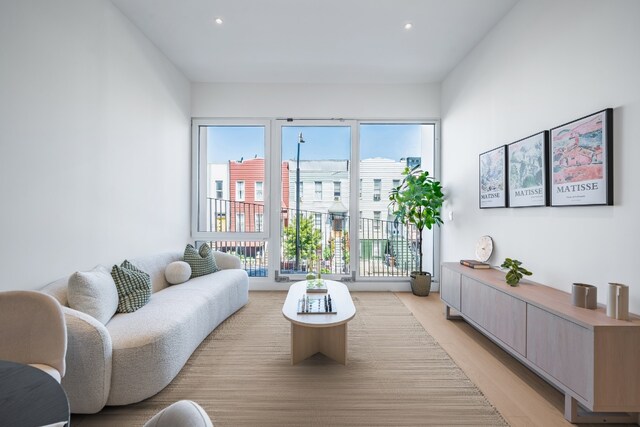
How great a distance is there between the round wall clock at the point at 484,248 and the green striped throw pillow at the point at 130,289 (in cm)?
332

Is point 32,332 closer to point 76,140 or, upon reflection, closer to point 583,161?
point 76,140

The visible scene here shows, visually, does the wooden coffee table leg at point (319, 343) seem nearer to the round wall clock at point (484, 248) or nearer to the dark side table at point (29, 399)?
the dark side table at point (29, 399)

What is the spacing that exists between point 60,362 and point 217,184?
11.3 ft

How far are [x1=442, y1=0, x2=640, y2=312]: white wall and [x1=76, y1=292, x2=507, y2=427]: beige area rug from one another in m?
1.18

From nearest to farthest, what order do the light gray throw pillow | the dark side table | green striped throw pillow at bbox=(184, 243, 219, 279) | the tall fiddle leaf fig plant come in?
the dark side table, the light gray throw pillow, green striped throw pillow at bbox=(184, 243, 219, 279), the tall fiddle leaf fig plant

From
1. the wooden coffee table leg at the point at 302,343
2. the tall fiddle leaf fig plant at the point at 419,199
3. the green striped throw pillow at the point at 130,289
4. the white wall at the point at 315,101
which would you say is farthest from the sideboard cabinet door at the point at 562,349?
the white wall at the point at 315,101

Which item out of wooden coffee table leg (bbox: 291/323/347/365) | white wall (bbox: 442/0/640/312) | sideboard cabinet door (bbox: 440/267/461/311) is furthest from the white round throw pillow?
white wall (bbox: 442/0/640/312)

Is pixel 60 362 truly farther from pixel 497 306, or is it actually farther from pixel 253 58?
pixel 253 58

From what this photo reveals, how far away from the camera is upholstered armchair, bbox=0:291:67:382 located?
4.54ft

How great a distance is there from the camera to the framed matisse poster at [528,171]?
241cm

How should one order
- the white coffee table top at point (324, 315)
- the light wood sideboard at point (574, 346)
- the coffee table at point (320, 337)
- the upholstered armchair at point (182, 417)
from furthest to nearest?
the coffee table at point (320, 337)
the white coffee table top at point (324, 315)
the light wood sideboard at point (574, 346)
the upholstered armchair at point (182, 417)

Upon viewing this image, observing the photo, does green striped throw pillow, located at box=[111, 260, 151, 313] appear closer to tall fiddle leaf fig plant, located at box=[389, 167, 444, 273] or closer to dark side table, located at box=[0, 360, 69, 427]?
dark side table, located at box=[0, 360, 69, 427]

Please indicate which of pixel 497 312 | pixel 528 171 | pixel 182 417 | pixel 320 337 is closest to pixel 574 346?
pixel 497 312

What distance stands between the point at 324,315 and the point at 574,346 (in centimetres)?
152
